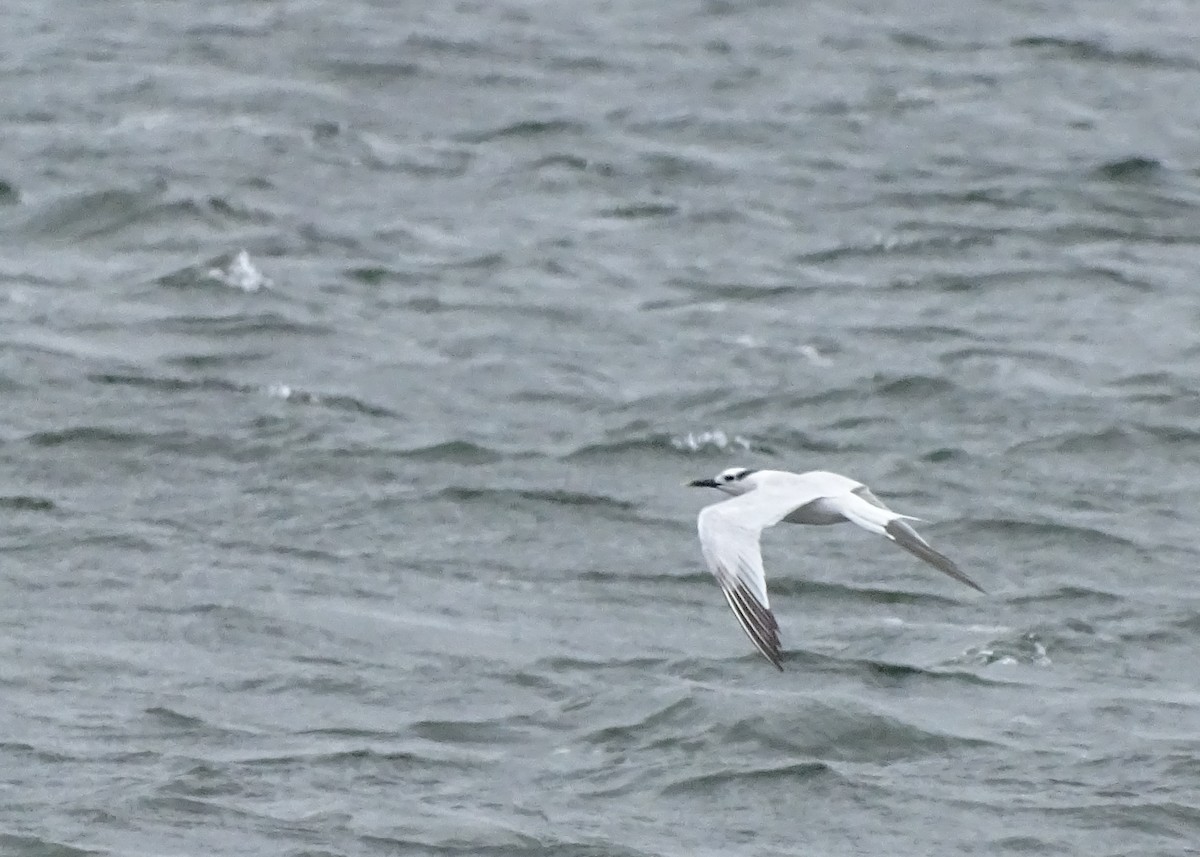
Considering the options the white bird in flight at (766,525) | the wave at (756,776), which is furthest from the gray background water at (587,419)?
the white bird in flight at (766,525)

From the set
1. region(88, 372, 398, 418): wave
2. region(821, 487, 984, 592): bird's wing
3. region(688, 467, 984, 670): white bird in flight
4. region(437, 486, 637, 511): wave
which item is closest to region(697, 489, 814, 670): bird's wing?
region(688, 467, 984, 670): white bird in flight

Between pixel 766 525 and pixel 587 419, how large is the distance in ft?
17.0

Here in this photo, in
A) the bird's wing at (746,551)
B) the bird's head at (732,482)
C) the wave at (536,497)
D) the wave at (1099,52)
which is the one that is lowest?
the wave at (536,497)

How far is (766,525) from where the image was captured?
10062 millimetres

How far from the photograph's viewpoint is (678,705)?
11.9 metres

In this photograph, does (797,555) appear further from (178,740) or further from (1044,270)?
(1044,270)

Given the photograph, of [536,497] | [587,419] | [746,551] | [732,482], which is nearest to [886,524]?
[746,551]

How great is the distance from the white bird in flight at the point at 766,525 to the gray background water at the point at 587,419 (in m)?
1.43

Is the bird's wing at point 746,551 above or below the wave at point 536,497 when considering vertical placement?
above

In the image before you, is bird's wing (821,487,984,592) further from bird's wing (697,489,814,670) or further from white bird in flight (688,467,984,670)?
bird's wing (697,489,814,670)

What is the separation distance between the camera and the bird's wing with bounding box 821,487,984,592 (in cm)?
980

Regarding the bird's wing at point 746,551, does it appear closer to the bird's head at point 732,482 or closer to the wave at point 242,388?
the bird's head at point 732,482

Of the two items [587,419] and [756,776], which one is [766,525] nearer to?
[756,776]

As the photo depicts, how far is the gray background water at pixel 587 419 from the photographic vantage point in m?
11.2
